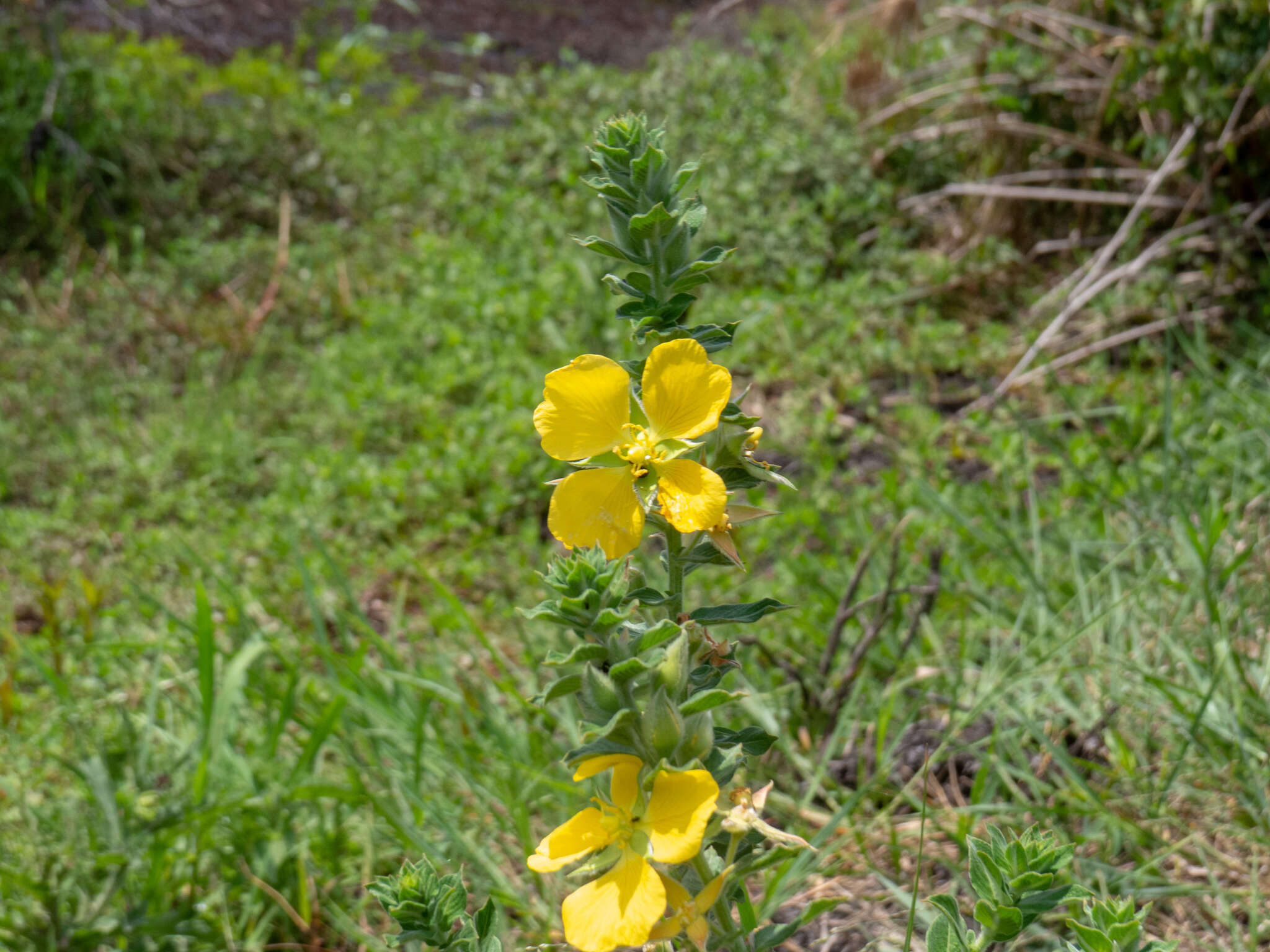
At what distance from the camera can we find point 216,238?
5.09m

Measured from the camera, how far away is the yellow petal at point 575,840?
25.8 inches

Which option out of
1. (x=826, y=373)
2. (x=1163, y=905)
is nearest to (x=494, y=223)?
(x=826, y=373)

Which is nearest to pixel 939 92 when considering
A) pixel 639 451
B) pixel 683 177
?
pixel 683 177

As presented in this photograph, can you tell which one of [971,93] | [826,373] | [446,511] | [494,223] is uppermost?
[971,93]

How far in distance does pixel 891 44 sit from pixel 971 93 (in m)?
1.22

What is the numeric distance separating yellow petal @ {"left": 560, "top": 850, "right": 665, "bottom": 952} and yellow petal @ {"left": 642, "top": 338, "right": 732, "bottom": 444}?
0.99ft

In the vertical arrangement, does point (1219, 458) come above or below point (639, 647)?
below

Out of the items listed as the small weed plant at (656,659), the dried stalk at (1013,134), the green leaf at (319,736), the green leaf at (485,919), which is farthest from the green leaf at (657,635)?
the dried stalk at (1013,134)

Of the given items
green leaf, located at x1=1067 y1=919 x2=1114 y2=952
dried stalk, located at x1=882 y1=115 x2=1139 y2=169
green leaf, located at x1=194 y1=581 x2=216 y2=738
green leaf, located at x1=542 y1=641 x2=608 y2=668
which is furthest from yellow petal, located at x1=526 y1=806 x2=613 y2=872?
dried stalk, located at x1=882 y1=115 x2=1139 y2=169

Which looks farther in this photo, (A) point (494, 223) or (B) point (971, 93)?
(A) point (494, 223)

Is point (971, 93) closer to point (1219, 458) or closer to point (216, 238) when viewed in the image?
point (1219, 458)

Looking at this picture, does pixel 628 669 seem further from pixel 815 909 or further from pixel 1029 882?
pixel 815 909

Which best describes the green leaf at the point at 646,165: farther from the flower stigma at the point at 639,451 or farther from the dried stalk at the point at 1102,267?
the dried stalk at the point at 1102,267

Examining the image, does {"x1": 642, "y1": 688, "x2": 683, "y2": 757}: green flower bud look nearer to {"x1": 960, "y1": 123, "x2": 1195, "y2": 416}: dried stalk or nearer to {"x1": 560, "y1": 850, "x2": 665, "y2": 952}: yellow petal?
{"x1": 560, "y1": 850, "x2": 665, "y2": 952}: yellow petal
